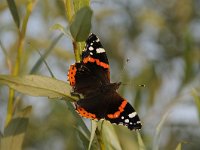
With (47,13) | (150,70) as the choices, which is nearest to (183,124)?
(150,70)

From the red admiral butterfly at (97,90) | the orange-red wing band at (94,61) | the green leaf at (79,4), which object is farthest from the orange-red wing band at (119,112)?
the green leaf at (79,4)

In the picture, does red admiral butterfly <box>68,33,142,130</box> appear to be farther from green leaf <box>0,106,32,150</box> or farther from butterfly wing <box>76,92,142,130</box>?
green leaf <box>0,106,32,150</box>

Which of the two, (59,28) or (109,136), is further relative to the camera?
(109,136)

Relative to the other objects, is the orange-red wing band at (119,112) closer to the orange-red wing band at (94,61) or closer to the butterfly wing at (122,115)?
the butterfly wing at (122,115)

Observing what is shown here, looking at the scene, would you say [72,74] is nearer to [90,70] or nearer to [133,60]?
[90,70]

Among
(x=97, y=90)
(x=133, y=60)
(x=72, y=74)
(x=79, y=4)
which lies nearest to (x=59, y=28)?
(x=79, y=4)

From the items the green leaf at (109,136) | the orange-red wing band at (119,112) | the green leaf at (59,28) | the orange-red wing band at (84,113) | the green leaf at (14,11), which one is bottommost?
the green leaf at (109,136)
